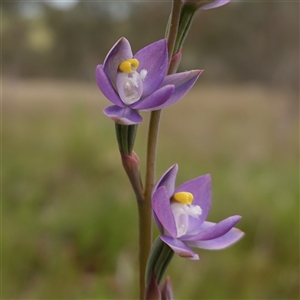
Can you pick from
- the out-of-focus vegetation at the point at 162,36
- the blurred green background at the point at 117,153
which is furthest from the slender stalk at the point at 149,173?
the out-of-focus vegetation at the point at 162,36

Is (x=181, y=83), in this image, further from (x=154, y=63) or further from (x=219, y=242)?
(x=219, y=242)

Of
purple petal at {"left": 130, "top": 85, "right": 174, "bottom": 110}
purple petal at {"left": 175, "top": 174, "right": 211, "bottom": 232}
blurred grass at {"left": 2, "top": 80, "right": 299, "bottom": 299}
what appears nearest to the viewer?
purple petal at {"left": 130, "top": 85, "right": 174, "bottom": 110}

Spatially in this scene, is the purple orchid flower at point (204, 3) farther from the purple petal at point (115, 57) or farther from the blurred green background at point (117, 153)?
the blurred green background at point (117, 153)

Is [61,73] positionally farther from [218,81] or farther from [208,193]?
[208,193]

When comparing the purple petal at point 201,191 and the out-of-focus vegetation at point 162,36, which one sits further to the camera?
the out-of-focus vegetation at point 162,36

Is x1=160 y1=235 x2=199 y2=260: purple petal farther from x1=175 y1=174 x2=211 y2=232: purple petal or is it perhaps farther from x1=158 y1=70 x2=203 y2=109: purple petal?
x1=158 y1=70 x2=203 y2=109: purple petal

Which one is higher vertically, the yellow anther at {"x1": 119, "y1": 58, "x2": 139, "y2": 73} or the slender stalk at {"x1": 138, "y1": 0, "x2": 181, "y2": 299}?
the yellow anther at {"x1": 119, "y1": 58, "x2": 139, "y2": 73}

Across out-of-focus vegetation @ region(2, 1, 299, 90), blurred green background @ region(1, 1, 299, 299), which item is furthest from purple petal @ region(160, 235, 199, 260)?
out-of-focus vegetation @ region(2, 1, 299, 90)
